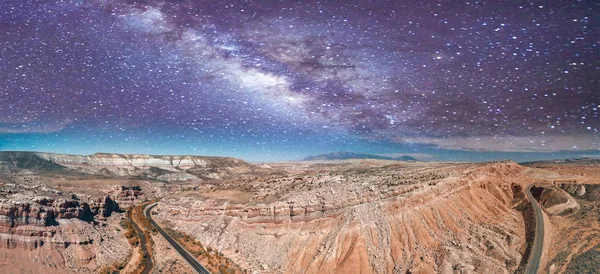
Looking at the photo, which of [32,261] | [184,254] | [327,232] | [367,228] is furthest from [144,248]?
[367,228]

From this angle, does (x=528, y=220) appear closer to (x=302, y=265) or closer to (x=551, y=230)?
(x=551, y=230)

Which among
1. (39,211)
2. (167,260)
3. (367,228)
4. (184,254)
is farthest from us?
(184,254)

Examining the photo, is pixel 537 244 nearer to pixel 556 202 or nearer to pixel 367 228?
pixel 556 202

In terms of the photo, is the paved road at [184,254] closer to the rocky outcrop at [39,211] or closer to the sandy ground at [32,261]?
the rocky outcrop at [39,211]

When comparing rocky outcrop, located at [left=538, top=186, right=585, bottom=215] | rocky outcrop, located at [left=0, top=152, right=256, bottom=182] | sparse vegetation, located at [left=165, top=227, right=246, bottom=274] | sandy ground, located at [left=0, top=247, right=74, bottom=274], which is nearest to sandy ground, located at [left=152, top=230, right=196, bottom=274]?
sparse vegetation, located at [left=165, top=227, right=246, bottom=274]

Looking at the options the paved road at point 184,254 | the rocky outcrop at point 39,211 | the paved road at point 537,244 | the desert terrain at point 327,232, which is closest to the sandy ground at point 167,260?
the desert terrain at point 327,232

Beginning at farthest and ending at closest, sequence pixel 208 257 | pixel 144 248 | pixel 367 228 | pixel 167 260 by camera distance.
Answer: pixel 144 248 → pixel 208 257 → pixel 167 260 → pixel 367 228

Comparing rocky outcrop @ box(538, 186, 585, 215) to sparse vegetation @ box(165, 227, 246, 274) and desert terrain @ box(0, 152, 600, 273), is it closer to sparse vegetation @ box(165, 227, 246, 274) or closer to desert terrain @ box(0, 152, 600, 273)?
desert terrain @ box(0, 152, 600, 273)

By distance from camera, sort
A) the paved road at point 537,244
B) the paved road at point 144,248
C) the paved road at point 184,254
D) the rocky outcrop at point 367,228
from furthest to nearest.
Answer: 1. the paved road at point 144,248
2. the paved road at point 184,254
3. the rocky outcrop at point 367,228
4. the paved road at point 537,244

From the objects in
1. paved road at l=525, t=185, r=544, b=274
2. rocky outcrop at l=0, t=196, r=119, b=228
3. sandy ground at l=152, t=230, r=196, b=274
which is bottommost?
sandy ground at l=152, t=230, r=196, b=274

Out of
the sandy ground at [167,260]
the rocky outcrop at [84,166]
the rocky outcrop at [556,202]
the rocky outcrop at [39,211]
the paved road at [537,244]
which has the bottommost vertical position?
the sandy ground at [167,260]

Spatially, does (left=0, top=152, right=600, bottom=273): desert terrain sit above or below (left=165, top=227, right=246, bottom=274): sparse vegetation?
above

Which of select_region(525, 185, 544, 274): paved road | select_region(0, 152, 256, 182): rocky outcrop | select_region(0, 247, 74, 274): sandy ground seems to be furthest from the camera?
select_region(0, 152, 256, 182): rocky outcrop
